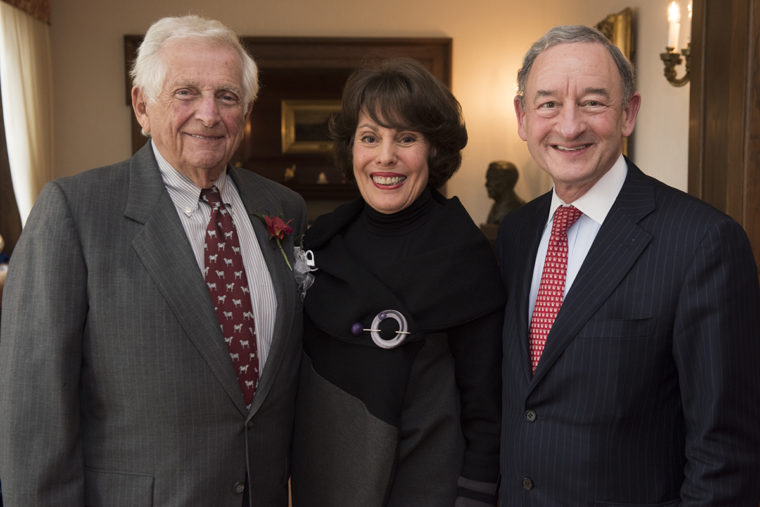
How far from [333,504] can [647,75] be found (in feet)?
12.7

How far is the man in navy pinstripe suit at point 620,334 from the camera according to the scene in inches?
56.1

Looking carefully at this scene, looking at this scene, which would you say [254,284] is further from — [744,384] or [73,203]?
[744,384]

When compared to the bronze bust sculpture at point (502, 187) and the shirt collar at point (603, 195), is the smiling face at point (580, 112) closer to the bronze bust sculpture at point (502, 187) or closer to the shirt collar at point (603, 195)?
the shirt collar at point (603, 195)

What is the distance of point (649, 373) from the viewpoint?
58.6 inches

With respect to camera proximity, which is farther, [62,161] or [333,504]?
[62,161]

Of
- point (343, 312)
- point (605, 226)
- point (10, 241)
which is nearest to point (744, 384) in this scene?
point (605, 226)

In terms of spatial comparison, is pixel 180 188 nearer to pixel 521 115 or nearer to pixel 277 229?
pixel 277 229

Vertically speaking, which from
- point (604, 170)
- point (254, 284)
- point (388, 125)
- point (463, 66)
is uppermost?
point (463, 66)

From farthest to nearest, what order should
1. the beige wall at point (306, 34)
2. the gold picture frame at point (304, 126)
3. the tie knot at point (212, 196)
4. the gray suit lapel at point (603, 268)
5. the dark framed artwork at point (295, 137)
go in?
the gold picture frame at point (304, 126)
the dark framed artwork at point (295, 137)
the beige wall at point (306, 34)
the tie knot at point (212, 196)
the gray suit lapel at point (603, 268)

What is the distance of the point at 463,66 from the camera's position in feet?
22.7

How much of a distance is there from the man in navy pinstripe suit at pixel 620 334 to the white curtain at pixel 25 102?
5.19m

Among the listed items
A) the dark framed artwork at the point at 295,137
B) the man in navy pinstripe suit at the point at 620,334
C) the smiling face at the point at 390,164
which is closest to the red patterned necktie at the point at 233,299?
the smiling face at the point at 390,164

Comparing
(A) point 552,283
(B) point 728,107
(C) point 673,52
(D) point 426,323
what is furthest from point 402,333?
(C) point 673,52

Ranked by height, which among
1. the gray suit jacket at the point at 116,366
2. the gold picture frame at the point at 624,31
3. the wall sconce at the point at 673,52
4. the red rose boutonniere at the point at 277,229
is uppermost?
the gold picture frame at the point at 624,31
